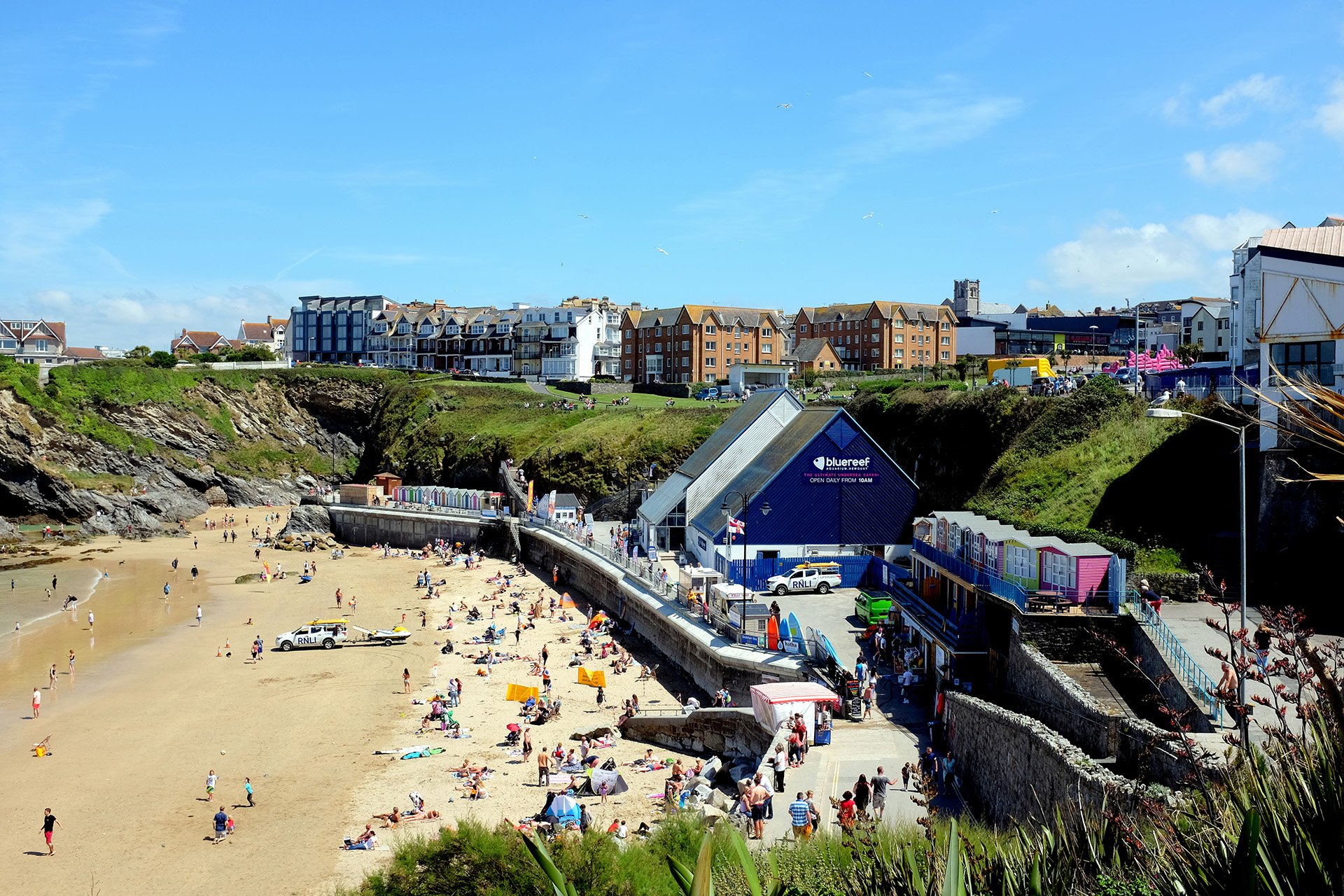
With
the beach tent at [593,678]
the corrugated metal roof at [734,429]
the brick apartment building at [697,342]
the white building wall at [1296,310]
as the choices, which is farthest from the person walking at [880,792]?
the brick apartment building at [697,342]

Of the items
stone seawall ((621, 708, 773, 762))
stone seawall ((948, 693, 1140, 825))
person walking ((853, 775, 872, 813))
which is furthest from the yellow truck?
person walking ((853, 775, 872, 813))

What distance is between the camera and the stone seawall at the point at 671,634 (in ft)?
79.5

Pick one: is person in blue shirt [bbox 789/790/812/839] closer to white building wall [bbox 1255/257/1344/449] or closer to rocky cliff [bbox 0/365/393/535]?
white building wall [bbox 1255/257/1344/449]

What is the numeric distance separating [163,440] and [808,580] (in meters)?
64.2

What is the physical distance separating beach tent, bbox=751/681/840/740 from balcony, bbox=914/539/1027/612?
4.28 meters

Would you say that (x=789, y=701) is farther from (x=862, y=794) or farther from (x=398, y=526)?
(x=398, y=526)

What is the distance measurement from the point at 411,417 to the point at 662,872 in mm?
74045

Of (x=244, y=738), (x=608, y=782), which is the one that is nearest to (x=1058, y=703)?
(x=608, y=782)

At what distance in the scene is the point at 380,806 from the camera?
21.3m

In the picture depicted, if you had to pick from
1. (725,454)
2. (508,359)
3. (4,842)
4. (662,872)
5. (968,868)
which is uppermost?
(508,359)

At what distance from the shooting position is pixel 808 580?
3241cm

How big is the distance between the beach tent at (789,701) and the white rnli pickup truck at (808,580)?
1090 cm

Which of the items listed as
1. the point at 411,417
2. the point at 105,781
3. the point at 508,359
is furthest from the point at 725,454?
the point at 508,359

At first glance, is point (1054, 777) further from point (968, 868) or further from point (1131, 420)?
point (1131, 420)
